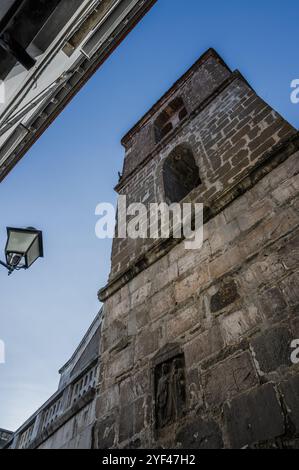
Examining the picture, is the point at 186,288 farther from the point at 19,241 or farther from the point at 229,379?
the point at 19,241

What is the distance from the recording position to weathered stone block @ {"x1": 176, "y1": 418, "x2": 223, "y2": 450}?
6.94ft

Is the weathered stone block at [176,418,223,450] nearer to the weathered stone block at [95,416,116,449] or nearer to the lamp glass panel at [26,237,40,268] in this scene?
the weathered stone block at [95,416,116,449]

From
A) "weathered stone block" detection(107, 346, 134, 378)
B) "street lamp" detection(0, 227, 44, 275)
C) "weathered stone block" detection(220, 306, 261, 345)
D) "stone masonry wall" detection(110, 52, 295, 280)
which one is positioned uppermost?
"stone masonry wall" detection(110, 52, 295, 280)

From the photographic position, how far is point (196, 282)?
10.6 feet

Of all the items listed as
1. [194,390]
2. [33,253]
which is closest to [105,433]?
[194,390]

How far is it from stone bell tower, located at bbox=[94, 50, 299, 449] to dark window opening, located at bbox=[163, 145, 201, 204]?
1.35m

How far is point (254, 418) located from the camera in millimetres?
2016

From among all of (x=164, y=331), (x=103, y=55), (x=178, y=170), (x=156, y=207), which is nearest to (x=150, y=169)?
(x=178, y=170)

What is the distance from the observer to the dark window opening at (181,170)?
247 inches

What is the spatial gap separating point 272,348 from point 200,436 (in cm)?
81

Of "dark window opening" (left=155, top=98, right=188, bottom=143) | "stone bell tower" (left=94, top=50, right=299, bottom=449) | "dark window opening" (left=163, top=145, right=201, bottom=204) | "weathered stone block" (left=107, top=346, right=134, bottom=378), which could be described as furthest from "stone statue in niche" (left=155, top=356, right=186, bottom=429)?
"dark window opening" (left=155, top=98, right=188, bottom=143)

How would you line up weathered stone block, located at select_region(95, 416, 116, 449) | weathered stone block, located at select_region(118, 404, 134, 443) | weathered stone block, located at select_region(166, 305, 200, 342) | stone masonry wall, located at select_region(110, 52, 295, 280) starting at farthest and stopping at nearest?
stone masonry wall, located at select_region(110, 52, 295, 280), weathered stone block, located at select_region(166, 305, 200, 342), weathered stone block, located at select_region(95, 416, 116, 449), weathered stone block, located at select_region(118, 404, 134, 443)

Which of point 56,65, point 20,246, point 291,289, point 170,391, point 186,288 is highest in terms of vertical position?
point 56,65
